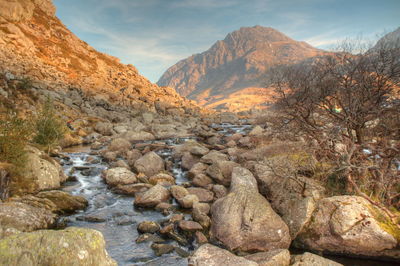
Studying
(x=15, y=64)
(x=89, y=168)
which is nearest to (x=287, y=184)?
(x=89, y=168)

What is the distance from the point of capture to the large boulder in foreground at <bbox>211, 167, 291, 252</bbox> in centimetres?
968

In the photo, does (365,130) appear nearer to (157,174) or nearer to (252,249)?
(252,249)

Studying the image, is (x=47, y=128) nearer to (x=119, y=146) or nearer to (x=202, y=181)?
(x=119, y=146)

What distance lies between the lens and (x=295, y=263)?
7.83 meters

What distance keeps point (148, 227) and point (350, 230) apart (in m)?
7.77

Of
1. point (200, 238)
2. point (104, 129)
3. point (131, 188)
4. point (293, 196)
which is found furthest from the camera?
point (104, 129)

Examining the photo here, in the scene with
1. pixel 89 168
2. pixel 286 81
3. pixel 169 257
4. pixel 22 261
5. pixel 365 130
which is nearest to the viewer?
pixel 22 261

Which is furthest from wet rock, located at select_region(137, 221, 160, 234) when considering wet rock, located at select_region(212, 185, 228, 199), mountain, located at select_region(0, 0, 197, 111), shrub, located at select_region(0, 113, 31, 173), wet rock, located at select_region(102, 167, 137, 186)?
mountain, located at select_region(0, 0, 197, 111)

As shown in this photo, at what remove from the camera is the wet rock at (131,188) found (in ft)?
49.5

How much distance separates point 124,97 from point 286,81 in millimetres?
51542

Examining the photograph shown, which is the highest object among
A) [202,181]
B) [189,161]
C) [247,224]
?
[189,161]

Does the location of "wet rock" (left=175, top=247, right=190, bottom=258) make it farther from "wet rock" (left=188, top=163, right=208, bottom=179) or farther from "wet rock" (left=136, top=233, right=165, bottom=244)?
"wet rock" (left=188, top=163, right=208, bottom=179)

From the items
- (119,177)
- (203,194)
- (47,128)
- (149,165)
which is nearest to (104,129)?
(47,128)

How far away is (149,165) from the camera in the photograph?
18.8 meters
